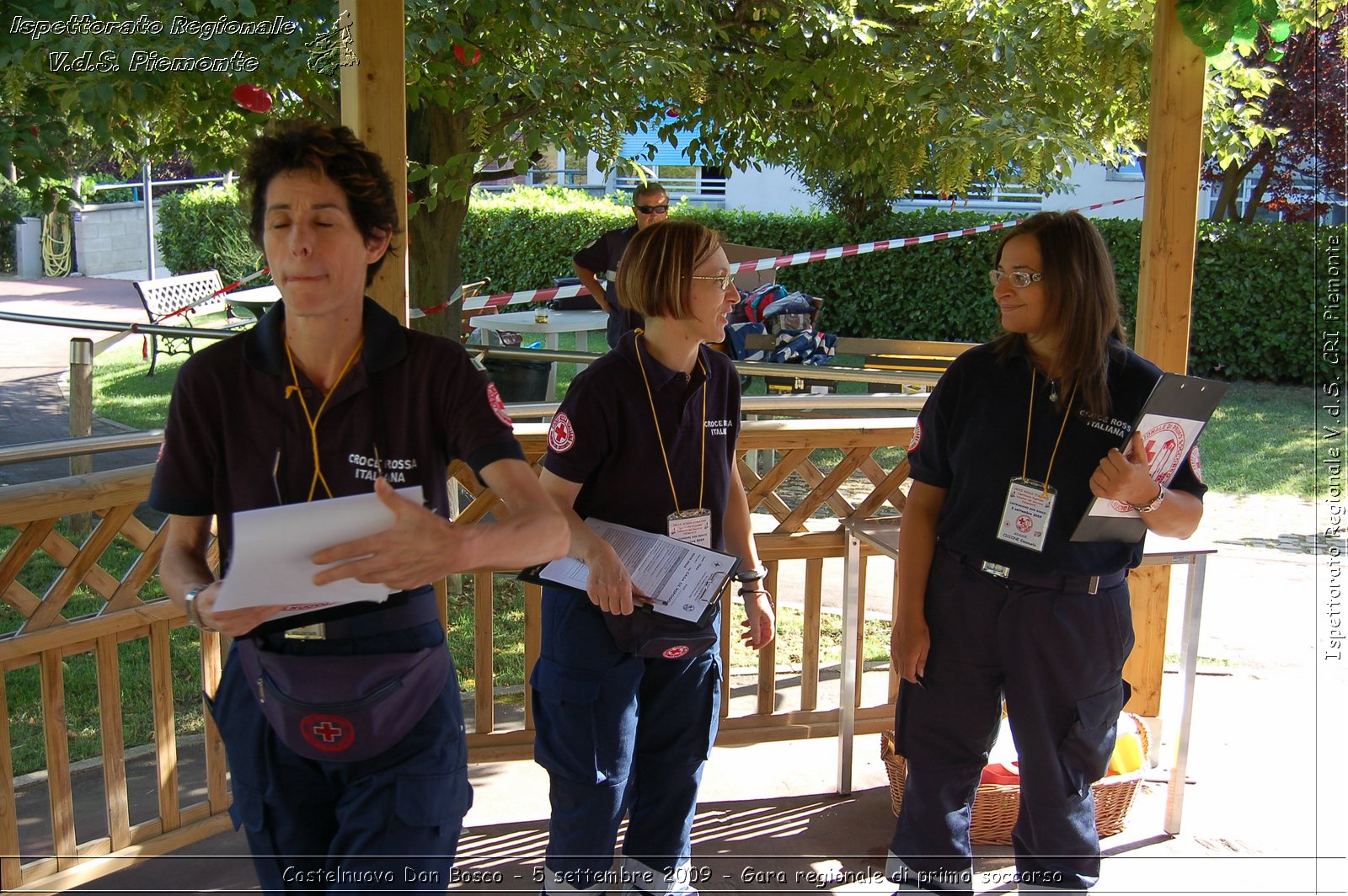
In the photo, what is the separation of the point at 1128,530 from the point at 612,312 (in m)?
5.24

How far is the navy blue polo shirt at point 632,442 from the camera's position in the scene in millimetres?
2744

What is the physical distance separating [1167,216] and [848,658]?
6.06 ft

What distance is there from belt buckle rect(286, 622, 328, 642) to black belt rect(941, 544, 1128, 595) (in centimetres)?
161

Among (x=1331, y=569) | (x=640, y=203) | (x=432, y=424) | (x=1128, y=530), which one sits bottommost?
(x=1331, y=569)

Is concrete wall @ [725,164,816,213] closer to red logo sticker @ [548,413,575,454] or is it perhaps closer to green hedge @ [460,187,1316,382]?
green hedge @ [460,187,1316,382]

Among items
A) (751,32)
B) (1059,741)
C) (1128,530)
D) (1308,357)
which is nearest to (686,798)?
(1059,741)

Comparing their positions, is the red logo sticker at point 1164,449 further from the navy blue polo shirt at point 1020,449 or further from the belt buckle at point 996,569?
the belt buckle at point 996,569

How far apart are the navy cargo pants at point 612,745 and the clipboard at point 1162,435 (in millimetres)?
1009

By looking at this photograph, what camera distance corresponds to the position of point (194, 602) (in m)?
1.90

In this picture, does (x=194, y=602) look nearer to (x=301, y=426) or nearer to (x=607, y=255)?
(x=301, y=426)

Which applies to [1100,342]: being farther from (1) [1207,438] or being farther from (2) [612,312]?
(1) [1207,438]

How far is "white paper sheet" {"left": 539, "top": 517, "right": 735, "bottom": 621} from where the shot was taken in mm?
2684

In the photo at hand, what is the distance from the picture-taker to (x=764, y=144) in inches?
258

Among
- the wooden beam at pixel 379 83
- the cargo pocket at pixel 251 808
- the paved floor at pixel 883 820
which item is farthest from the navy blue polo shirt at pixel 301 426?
the paved floor at pixel 883 820
